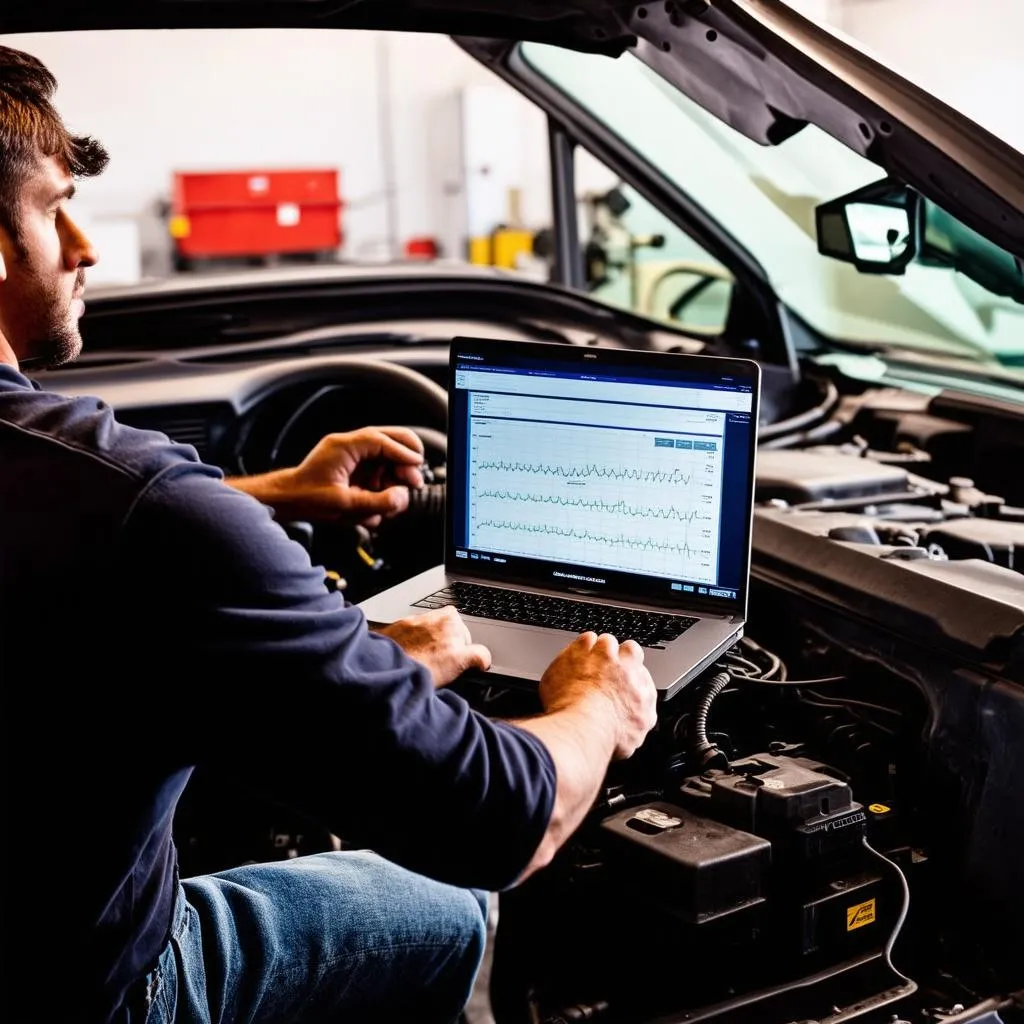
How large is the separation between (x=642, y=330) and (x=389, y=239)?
5690mm

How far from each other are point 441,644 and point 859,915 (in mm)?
509

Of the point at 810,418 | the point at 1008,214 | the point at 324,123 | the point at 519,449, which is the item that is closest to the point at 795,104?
the point at 1008,214

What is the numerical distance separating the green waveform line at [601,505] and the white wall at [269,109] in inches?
236

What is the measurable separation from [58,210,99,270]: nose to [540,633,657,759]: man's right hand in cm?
56

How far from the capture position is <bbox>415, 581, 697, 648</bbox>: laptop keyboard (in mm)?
1432

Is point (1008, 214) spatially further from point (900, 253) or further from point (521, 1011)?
point (521, 1011)

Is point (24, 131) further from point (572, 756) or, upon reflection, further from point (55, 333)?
point (572, 756)

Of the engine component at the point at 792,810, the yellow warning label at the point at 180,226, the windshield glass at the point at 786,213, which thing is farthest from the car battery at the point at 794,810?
the yellow warning label at the point at 180,226

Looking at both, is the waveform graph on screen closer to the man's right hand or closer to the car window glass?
the man's right hand

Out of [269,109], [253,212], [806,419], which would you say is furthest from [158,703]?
[269,109]

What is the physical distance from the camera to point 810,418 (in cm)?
236

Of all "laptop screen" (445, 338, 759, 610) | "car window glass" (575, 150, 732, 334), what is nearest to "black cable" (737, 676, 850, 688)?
"laptop screen" (445, 338, 759, 610)

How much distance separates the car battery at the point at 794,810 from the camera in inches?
49.7

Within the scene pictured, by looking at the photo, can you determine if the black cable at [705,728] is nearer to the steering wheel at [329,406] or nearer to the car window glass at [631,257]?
the steering wheel at [329,406]
